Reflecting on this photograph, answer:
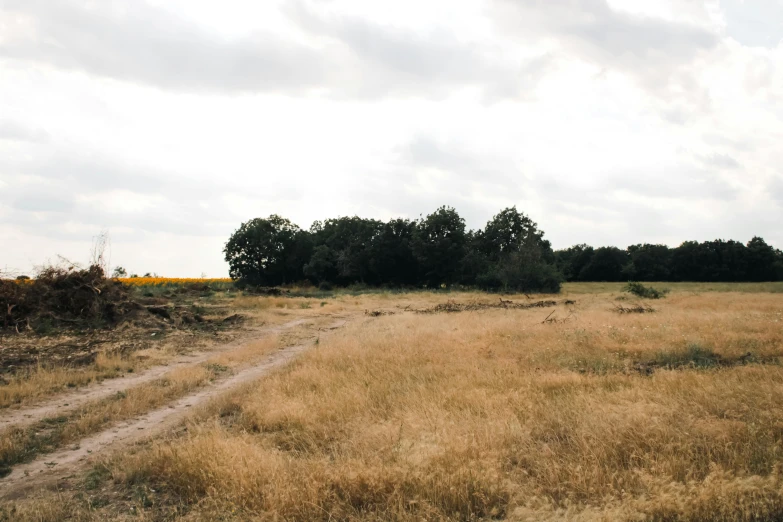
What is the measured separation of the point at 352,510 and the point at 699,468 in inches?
161

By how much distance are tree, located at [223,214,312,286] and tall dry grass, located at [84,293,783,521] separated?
172 ft

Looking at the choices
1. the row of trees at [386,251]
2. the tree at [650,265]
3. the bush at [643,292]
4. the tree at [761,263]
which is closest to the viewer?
the bush at [643,292]

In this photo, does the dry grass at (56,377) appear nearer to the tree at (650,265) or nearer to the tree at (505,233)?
the tree at (505,233)

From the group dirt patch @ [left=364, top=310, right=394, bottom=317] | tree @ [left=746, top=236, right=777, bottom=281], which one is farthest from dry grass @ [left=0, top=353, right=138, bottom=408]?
tree @ [left=746, top=236, right=777, bottom=281]

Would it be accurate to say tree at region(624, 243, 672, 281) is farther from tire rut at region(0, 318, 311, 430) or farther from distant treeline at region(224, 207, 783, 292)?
tire rut at region(0, 318, 311, 430)

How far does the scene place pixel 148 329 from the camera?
65.1 ft

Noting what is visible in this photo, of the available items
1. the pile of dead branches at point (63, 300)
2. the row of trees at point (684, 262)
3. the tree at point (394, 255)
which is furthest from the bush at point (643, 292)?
the pile of dead branches at point (63, 300)

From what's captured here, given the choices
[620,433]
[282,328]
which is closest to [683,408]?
[620,433]

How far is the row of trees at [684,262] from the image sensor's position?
7831 centimetres

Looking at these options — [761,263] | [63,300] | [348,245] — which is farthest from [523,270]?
[761,263]

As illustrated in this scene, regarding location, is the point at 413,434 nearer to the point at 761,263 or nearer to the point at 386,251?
the point at 386,251

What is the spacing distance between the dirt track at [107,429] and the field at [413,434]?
0.05 meters

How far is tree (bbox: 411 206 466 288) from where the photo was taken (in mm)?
57000

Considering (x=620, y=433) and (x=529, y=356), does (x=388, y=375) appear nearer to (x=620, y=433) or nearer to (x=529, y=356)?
(x=529, y=356)
